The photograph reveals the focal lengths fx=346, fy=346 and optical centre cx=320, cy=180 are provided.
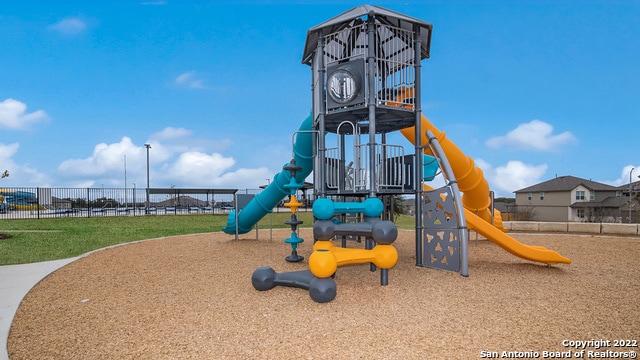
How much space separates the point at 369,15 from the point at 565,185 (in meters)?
42.7

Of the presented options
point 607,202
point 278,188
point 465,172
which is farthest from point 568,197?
point 278,188

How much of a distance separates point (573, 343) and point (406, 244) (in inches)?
317

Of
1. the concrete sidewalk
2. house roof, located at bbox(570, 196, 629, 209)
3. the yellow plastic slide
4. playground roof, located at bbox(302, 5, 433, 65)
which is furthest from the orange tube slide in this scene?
house roof, located at bbox(570, 196, 629, 209)

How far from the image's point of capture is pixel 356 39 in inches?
347

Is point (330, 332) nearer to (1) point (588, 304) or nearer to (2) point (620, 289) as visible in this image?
(1) point (588, 304)

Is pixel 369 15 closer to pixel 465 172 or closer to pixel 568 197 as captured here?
pixel 465 172

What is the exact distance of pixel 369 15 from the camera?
7348 millimetres

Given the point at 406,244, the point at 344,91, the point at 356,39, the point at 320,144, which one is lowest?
the point at 406,244

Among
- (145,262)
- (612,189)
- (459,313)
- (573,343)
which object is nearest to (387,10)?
(459,313)

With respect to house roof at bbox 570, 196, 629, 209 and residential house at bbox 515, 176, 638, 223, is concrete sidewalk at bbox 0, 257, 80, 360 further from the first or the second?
house roof at bbox 570, 196, 629, 209

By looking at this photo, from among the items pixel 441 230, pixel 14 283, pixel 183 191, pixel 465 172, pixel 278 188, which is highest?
pixel 465 172

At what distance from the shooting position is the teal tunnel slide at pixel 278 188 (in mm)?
9984

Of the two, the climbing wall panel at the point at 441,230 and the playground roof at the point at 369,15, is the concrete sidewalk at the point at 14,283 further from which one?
the playground roof at the point at 369,15

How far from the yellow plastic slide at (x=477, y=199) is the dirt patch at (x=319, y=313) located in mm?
386
